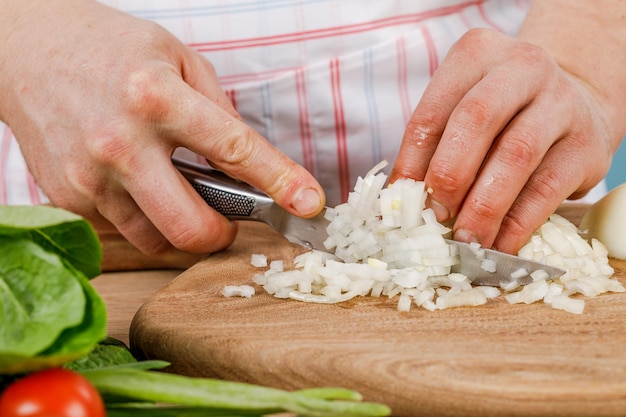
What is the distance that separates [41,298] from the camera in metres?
0.75

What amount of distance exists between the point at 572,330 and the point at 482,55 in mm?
564

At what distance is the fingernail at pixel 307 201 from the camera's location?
53.4 inches

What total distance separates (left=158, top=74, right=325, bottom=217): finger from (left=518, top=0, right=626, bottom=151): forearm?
2.22ft

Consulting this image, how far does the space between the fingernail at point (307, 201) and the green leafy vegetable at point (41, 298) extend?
581 mm

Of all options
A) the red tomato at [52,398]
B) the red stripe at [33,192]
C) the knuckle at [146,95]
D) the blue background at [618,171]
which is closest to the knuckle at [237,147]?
the knuckle at [146,95]

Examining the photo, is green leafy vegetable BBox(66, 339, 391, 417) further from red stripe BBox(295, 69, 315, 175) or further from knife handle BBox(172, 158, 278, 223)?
red stripe BBox(295, 69, 315, 175)

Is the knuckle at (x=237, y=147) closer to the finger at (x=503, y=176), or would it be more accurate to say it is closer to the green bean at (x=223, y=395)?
the finger at (x=503, y=176)

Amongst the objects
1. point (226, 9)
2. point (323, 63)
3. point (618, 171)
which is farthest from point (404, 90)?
point (618, 171)

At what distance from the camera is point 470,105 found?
4.22ft

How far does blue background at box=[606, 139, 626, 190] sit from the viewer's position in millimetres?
3641

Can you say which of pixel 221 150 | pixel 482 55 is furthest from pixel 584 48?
pixel 221 150

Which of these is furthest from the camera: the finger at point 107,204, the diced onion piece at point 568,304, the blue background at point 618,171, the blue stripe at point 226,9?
the blue background at point 618,171

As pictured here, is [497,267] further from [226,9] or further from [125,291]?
[226,9]

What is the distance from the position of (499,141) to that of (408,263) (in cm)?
26
